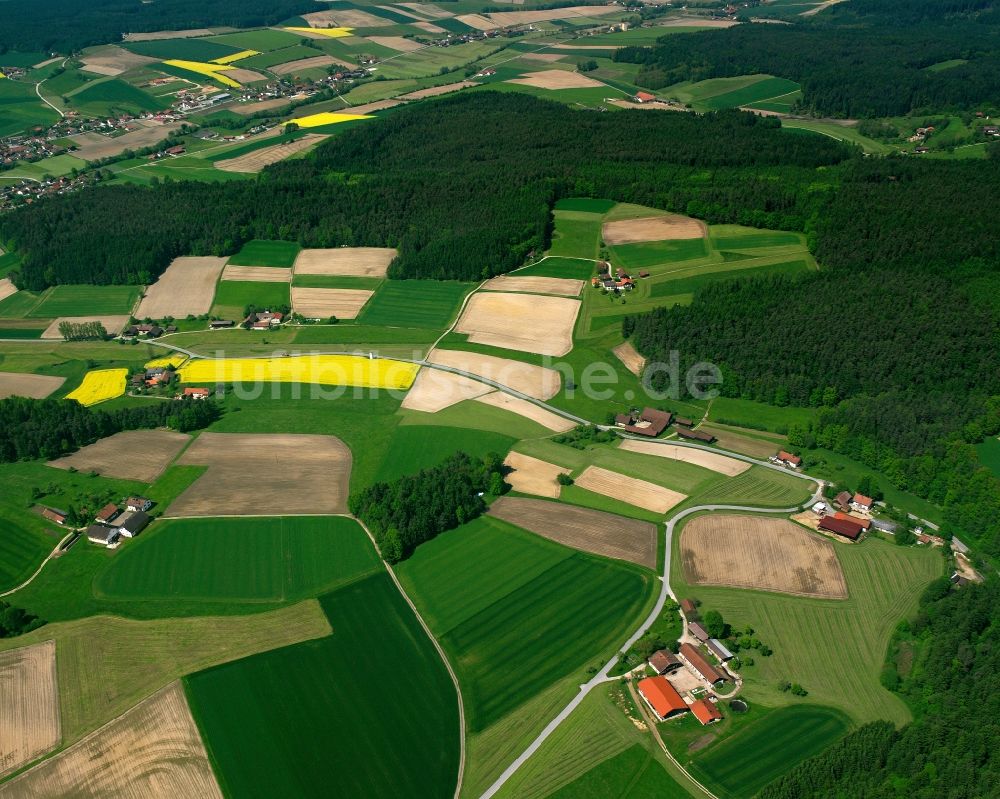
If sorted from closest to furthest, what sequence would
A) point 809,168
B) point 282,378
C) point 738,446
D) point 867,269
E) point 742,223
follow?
1. point 738,446
2. point 282,378
3. point 867,269
4. point 742,223
5. point 809,168

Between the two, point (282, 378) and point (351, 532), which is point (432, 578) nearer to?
point (351, 532)

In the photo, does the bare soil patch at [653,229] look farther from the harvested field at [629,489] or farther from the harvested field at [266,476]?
the harvested field at [266,476]

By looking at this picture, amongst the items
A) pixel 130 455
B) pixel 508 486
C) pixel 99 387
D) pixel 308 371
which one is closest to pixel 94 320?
pixel 99 387

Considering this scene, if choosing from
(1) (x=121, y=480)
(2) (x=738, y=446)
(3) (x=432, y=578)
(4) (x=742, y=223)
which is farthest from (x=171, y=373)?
(4) (x=742, y=223)

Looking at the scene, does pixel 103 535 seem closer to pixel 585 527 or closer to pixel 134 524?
pixel 134 524

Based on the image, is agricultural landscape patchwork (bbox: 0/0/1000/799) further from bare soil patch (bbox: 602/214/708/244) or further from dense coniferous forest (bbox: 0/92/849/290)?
dense coniferous forest (bbox: 0/92/849/290)
